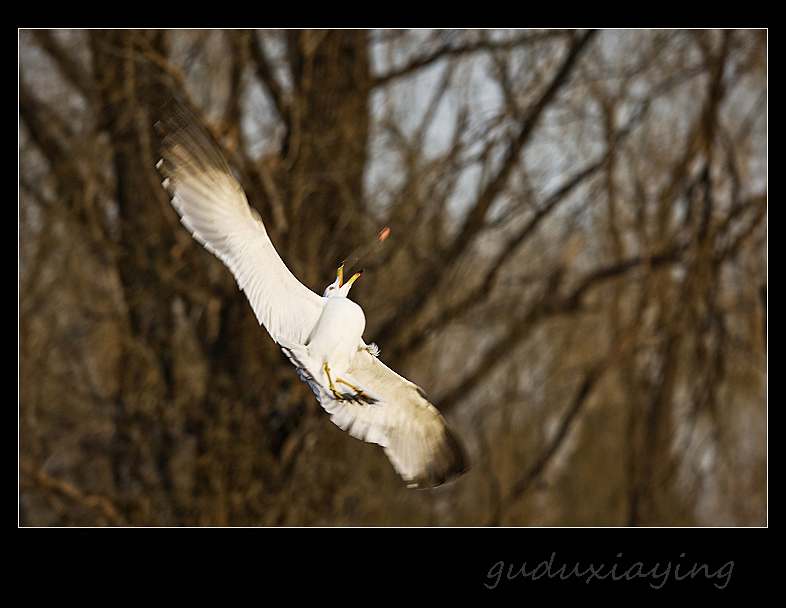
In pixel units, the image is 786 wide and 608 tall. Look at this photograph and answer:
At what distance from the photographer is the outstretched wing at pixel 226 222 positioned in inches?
88.1

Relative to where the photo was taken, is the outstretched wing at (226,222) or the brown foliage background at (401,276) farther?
the brown foliage background at (401,276)

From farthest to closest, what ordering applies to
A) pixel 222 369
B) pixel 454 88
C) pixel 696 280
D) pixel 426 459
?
1. pixel 696 280
2. pixel 454 88
3. pixel 222 369
4. pixel 426 459

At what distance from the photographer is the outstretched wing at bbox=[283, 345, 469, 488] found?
8.00 ft

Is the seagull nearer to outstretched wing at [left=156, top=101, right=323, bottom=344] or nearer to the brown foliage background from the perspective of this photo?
outstretched wing at [left=156, top=101, right=323, bottom=344]

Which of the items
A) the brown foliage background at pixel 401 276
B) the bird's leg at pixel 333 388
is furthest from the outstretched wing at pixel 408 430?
the brown foliage background at pixel 401 276


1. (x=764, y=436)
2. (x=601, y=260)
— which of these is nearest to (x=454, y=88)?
(x=601, y=260)

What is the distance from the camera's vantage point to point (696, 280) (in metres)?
6.47

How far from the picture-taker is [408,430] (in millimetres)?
2570

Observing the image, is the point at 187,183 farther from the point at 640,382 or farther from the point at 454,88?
the point at 640,382

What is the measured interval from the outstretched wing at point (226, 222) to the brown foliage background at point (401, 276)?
2721 millimetres

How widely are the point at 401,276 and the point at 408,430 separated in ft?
10.7

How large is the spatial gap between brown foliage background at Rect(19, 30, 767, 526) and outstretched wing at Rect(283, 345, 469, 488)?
2.72 m

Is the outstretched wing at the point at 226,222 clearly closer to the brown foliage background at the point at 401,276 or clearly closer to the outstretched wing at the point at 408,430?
the outstretched wing at the point at 408,430

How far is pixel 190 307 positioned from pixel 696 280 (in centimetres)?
398
